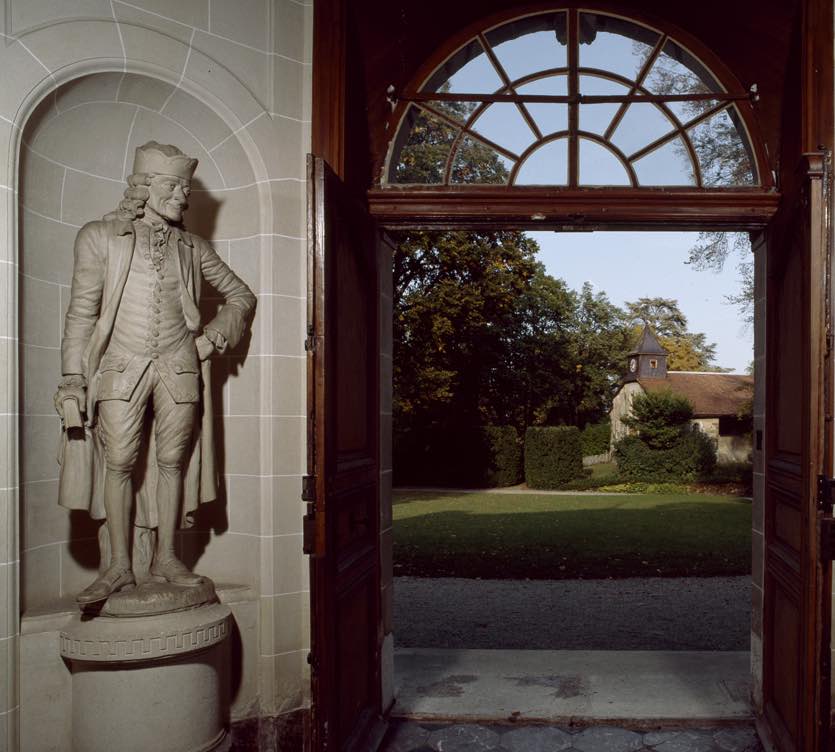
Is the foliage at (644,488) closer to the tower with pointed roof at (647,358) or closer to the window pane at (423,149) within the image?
the tower with pointed roof at (647,358)

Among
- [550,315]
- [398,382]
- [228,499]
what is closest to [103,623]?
[228,499]

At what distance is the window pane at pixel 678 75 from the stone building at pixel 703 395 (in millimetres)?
17874

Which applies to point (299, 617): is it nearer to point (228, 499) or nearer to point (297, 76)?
point (228, 499)

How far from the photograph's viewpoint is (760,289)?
168 inches

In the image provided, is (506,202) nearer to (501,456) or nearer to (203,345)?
(203,345)

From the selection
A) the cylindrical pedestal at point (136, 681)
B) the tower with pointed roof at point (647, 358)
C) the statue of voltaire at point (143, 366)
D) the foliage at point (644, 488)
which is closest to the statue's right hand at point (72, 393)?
the statue of voltaire at point (143, 366)

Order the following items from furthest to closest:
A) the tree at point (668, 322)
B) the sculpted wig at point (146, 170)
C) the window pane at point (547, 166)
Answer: the tree at point (668, 322), the window pane at point (547, 166), the sculpted wig at point (146, 170)

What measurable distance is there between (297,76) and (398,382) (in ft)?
44.2

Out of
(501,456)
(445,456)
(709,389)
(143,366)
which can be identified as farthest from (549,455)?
(143,366)

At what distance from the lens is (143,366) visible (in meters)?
3.22

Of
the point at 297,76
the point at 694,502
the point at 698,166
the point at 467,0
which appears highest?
the point at 467,0

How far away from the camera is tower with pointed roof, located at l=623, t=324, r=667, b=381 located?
112 ft

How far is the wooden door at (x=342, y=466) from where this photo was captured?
2.93m

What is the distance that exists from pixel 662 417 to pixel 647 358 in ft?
45.4
